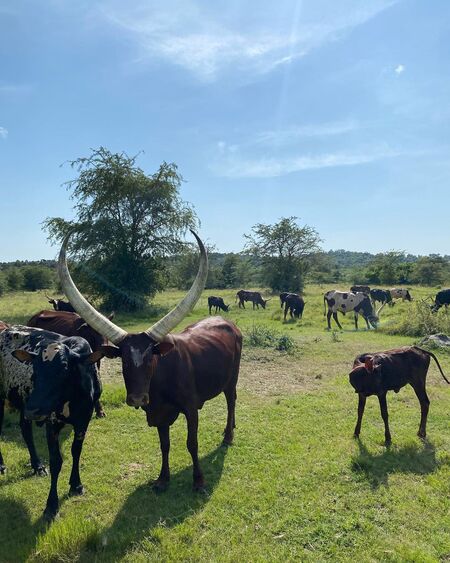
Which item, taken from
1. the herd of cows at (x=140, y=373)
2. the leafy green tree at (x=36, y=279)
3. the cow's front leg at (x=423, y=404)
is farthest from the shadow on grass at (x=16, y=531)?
the leafy green tree at (x=36, y=279)

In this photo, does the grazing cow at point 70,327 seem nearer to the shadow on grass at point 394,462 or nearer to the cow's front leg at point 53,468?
the cow's front leg at point 53,468

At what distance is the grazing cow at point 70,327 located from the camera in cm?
773

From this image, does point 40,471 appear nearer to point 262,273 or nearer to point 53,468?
point 53,468

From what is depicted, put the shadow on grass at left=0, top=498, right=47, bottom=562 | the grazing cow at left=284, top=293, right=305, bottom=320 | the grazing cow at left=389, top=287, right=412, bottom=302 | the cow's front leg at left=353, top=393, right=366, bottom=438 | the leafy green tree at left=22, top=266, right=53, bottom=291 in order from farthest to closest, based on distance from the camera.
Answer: the leafy green tree at left=22, top=266, right=53, bottom=291 < the grazing cow at left=389, top=287, right=412, bottom=302 < the grazing cow at left=284, top=293, right=305, bottom=320 < the cow's front leg at left=353, top=393, right=366, bottom=438 < the shadow on grass at left=0, top=498, right=47, bottom=562

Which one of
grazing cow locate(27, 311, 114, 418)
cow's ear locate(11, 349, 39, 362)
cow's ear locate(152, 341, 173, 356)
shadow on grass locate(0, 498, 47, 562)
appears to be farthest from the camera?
grazing cow locate(27, 311, 114, 418)

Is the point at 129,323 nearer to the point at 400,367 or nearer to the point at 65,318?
the point at 65,318

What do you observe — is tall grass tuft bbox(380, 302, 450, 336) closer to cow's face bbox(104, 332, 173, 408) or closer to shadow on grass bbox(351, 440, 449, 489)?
shadow on grass bbox(351, 440, 449, 489)

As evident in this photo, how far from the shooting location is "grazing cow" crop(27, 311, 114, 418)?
773cm

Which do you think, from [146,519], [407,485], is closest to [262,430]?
[407,485]

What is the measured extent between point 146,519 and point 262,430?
2.93 m

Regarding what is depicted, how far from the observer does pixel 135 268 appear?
92.9ft

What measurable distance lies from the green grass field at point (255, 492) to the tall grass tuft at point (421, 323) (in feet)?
29.0

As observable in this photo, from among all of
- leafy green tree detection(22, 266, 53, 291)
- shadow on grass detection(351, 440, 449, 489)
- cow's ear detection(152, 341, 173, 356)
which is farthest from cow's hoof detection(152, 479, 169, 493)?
leafy green tree detection(22, 266, 53, 291)

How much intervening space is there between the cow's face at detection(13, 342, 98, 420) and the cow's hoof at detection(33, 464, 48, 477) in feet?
→ 4.69
